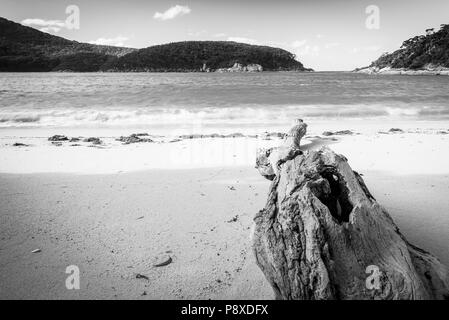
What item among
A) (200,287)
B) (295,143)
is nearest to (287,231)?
(200,287)

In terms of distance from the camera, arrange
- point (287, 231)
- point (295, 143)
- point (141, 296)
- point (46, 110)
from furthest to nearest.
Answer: point (46, 110), point (295, 143), point (141, 296), point (287, 231)

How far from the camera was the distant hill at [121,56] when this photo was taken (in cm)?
10231

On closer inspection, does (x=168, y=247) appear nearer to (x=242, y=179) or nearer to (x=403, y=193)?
(x=242, y=179)

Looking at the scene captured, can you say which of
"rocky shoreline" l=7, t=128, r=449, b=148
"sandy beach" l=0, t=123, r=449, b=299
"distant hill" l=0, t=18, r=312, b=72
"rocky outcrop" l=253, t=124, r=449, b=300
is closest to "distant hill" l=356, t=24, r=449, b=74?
"distant hill" l=0, t=18, r=312, b=72

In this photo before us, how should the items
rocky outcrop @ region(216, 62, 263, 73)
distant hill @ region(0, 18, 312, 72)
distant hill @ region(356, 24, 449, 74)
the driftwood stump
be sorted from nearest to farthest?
the driftwood stump, distant hill @ region(356, 24, 449, 74), distant hill @ region(0, 18, 312, 72), rocky outcrop @ region(216, 62, 263, 73)

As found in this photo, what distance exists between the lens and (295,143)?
23.5 ft

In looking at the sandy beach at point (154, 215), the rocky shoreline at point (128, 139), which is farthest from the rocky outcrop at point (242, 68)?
the sandy beach at point (154, 215)

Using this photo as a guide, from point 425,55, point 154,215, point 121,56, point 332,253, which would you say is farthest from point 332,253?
point 121,56

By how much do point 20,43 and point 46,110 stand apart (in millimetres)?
115239

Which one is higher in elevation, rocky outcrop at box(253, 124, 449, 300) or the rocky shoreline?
the rocky shoreline

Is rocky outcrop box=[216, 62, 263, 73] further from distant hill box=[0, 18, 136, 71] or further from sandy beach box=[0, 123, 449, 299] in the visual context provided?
sandy beach box=[0, 123, 449, 299]

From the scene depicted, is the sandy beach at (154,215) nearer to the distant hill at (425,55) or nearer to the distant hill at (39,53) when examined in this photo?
the distant hill at (425,55)

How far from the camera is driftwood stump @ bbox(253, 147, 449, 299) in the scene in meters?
2.04
